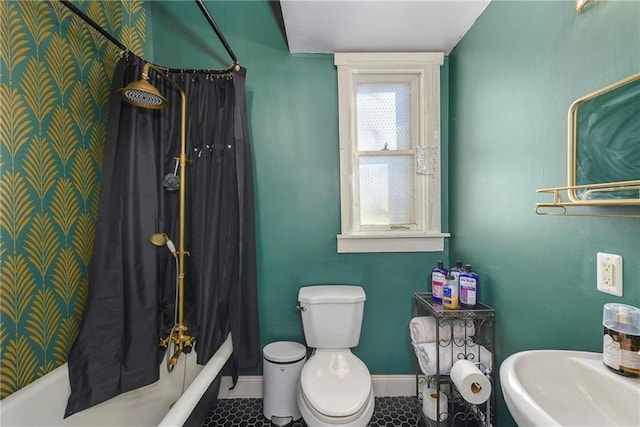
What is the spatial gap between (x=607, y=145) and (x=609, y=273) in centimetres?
38

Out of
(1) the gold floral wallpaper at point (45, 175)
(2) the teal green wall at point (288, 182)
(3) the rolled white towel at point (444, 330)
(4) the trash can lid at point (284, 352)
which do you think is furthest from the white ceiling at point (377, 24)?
(4) the trash can lid at point (284, 352)

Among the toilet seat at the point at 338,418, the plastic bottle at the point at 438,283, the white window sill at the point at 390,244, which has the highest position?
the white window sill at the point at 390,244

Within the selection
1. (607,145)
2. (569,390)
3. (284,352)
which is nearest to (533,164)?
(607,145)

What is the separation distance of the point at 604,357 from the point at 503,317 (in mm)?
620

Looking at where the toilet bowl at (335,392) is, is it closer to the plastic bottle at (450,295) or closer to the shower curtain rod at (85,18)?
the plastic bottle at (450,295)

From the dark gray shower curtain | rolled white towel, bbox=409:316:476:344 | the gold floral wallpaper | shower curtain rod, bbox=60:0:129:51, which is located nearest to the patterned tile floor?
the dark gray shower curtain

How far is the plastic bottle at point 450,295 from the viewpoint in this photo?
149 cm

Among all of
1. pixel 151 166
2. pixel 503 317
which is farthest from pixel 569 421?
pixel 151 166

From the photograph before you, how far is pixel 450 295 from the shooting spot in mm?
1498

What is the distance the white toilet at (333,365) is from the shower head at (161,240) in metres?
0.77

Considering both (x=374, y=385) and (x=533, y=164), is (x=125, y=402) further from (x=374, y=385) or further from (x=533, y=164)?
(x=533, y=164)

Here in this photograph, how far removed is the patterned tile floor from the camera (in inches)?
64.1

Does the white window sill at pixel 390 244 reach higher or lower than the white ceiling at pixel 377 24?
lower

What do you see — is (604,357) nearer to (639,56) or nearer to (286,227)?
(639,56)
